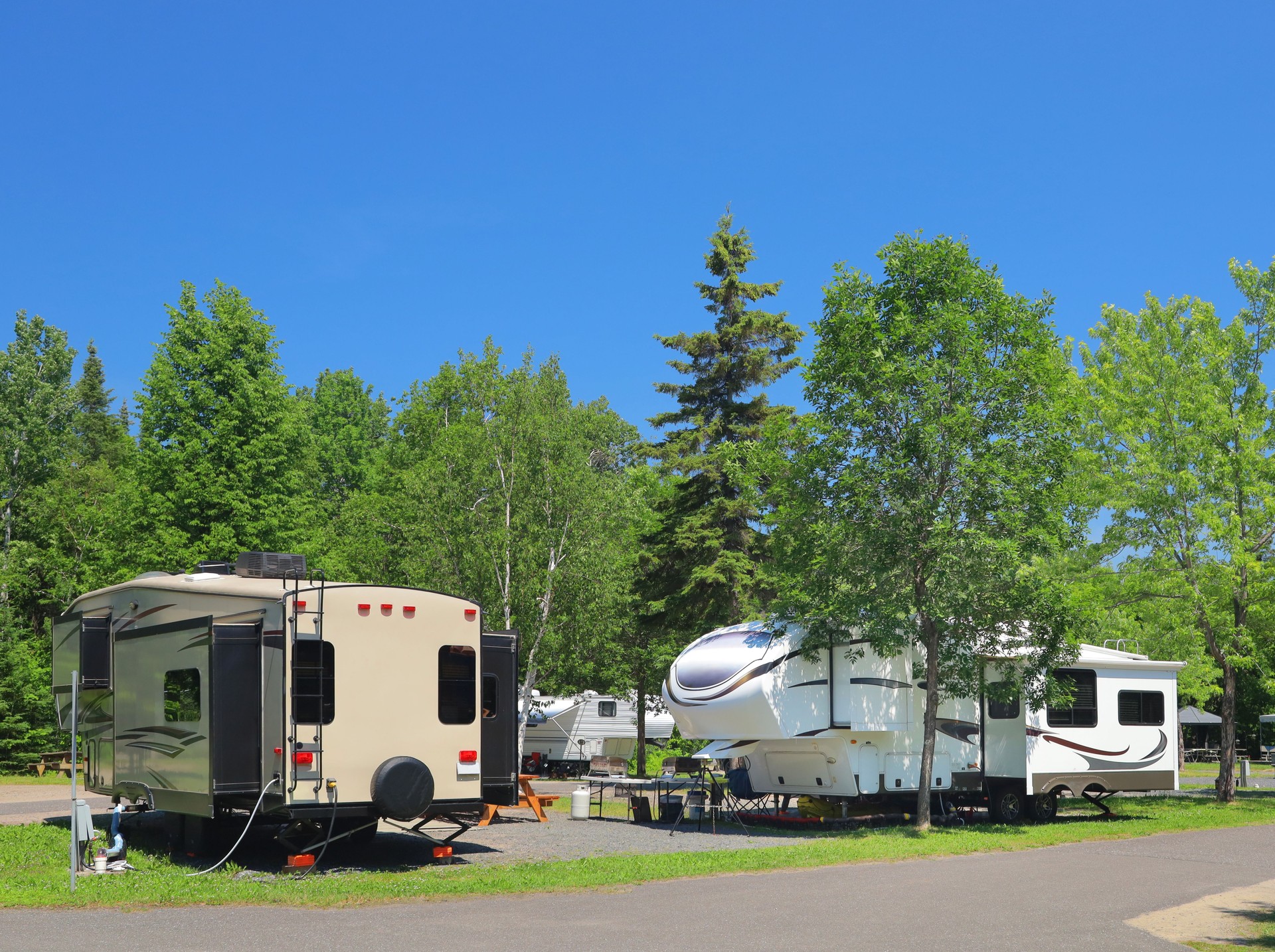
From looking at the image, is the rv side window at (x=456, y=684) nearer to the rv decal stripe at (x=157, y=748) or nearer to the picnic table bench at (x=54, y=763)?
the rv decal stripe at (x=157, y=748)

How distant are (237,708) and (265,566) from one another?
9.24 ft

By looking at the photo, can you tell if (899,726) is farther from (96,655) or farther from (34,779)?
(34,779)

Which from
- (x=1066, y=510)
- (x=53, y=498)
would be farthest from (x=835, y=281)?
(x=53, y=498)

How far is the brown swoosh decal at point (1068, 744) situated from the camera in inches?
779

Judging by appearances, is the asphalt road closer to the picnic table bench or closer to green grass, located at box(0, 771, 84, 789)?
green grass, located at box(0, 771, 84, 789)

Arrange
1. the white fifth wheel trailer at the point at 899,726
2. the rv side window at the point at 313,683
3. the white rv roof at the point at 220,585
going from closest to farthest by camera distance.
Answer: the rv side window at the point at 313,683 → the white rv roof at the point at 220,585 → the white fifth wheel trailer at the point at 899,726

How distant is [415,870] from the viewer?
12.9 m

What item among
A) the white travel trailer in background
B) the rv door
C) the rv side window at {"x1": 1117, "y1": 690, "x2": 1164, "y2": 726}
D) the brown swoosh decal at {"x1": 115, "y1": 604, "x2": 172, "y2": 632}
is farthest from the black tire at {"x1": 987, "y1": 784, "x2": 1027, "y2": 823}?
the white travel trailer in background

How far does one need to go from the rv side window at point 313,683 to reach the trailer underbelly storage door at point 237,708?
550 mm

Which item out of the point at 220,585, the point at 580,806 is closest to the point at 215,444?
the point at 580,806

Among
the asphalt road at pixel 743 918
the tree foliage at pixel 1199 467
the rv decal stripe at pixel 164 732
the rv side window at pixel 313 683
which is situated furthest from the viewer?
the tree foliage at pixel 1199 467

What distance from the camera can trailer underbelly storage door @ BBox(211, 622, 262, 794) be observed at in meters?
12.2

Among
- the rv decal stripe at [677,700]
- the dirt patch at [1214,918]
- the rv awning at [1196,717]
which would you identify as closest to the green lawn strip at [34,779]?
the rv decal stripe at [677,700]

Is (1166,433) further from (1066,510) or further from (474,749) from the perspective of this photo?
(474,749)
